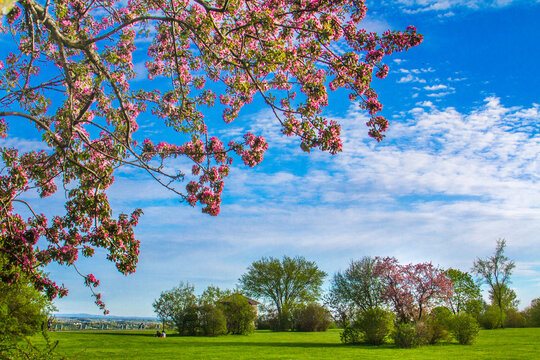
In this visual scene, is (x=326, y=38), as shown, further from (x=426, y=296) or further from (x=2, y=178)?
(x=426, y=296)

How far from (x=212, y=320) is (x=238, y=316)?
4229 mm

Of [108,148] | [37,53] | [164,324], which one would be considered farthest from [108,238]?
[164,324]

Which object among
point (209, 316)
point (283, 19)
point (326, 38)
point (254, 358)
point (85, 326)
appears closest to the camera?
point (326, 38)

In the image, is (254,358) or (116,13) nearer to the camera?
(116,13)

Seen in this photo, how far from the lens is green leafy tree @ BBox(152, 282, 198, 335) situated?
39.4 meters

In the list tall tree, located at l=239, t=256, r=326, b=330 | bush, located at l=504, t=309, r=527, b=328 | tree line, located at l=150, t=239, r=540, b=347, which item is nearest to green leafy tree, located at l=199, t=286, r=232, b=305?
tree line, located at l=150, t=239, r=540, b=347

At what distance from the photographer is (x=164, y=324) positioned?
4094 centimetres

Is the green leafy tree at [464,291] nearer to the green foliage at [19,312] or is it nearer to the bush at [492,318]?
the bush at [492,318]

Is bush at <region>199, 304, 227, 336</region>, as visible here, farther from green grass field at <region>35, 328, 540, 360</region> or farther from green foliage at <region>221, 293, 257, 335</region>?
green grass field at <region>35, 328, 540, 360</region>

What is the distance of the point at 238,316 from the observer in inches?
1635

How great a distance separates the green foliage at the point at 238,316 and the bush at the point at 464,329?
22344 millimetres

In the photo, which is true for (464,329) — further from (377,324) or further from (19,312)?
(19,312)

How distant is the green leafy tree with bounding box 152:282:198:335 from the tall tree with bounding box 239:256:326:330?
23.6 metres

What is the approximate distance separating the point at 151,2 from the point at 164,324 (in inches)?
1533
